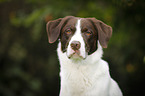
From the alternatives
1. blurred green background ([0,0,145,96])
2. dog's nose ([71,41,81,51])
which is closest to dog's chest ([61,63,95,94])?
dog's nose ([71,41,81,51])

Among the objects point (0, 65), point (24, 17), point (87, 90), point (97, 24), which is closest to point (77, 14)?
point (24, 17)

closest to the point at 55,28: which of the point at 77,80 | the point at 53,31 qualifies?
the point at 53,31

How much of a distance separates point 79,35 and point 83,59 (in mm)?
413

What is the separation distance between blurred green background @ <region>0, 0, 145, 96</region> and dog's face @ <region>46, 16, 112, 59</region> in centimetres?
189

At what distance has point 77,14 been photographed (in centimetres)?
750

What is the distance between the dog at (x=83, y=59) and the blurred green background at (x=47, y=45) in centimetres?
197

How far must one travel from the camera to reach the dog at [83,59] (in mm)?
4488

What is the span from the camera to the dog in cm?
449

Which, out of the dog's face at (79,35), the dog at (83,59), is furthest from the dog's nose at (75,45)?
the dog at (83,59)

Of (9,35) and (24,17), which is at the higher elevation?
(24,17)

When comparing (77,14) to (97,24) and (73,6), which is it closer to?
(73,6)

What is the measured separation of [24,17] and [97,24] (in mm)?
4189

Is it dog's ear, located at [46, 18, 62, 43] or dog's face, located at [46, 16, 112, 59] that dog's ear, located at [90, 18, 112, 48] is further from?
dog's ear, located at [46, 18, 62, 43]

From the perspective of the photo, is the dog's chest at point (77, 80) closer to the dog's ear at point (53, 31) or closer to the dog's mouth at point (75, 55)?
the dog's mouth at point (75, 55)
